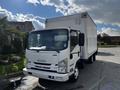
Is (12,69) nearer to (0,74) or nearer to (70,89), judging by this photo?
(0,74)

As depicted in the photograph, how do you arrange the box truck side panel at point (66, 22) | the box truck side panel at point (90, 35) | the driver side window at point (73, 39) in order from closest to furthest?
the driver side window at point (73, 39) → the box truck side panel at point (66, 22) → the box truck side panel at point (90, 35)

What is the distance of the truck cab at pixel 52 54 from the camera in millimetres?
7656

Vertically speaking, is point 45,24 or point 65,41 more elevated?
point 45,24

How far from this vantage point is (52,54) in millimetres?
7699

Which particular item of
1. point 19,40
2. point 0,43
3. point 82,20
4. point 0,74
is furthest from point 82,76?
point 19,40

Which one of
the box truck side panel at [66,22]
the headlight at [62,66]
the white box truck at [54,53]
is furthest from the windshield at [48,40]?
the box truck side panel at [66,22]

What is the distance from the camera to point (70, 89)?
27.1ft

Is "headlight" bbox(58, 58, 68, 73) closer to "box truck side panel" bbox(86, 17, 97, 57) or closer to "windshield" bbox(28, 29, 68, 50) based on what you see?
"windshield" bbox(28, 29, 68, 50)

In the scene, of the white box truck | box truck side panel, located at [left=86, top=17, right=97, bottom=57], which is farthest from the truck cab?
box truck side panel, located at [left=86, top=17, right=97, bottom=57]

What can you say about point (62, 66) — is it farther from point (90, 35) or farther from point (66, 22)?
point (90, 35)

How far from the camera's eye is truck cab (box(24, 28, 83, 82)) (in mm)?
7656

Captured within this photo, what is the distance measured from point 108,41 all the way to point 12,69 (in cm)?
5020

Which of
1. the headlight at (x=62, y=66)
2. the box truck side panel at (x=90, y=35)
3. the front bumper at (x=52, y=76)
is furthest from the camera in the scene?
the box truck side panel at (x=90, y=35)

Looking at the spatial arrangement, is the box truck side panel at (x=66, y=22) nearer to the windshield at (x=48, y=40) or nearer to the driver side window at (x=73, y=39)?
the driver side window at (x=73, y=39)
